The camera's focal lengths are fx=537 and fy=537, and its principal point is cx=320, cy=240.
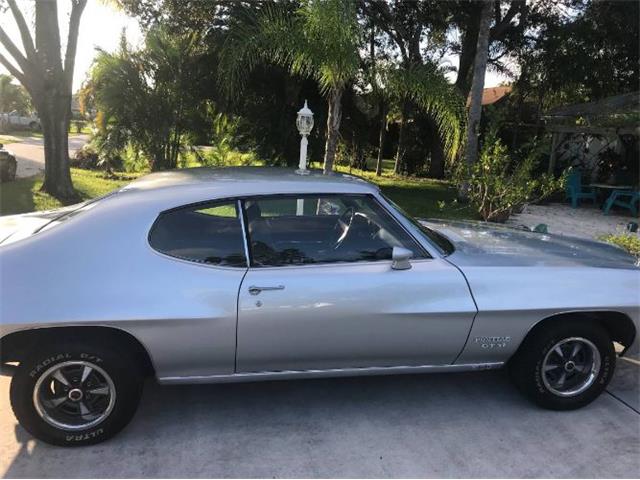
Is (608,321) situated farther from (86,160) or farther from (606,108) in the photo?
(86,160)

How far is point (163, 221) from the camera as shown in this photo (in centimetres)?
301

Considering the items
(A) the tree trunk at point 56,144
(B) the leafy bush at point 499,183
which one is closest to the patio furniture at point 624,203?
(B) the leafy bush at point 499,183

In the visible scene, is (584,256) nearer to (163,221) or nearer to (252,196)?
(252,196)

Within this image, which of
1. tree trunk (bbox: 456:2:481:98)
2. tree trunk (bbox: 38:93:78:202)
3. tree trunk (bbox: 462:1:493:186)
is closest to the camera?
tree trunk (bbox: 38:93:78:202)

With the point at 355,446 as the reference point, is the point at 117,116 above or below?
above

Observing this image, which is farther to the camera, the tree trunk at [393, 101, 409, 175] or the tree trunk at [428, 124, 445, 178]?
the tree trunk at [428, 124, 445, 178]

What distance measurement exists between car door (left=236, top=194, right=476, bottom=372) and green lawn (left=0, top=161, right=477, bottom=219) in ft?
15.9

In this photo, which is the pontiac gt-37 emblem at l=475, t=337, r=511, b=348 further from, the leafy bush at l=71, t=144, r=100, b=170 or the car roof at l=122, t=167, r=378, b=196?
the leafy bush at l=71, t=144, r=100, b=170

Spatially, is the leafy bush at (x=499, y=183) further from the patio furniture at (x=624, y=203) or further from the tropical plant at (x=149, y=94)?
the tropical plant at (x=149, y=94)

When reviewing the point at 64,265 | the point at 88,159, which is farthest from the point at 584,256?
the point at 88,159

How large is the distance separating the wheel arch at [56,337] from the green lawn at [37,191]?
631cm

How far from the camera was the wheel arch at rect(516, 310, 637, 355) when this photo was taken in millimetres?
3312

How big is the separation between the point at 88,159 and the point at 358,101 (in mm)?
9131

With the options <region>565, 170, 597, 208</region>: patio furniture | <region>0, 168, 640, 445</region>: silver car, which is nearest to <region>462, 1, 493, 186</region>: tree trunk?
<region>565, 170, 597, 208</region>: patio furniture
